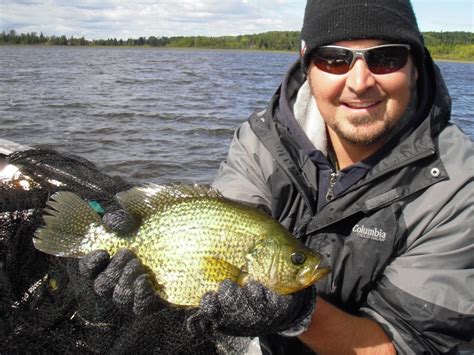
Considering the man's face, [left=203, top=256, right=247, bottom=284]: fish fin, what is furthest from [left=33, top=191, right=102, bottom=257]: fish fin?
the man's face

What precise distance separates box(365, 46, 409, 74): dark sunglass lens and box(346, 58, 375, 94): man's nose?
0.11ft

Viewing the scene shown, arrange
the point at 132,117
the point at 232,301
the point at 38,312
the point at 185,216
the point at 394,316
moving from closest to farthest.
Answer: the point at 232,301, the point at 185,216, the point at 394,316, the point at 38,312, the point at 132,117

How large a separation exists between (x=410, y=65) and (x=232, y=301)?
1790 millimetres

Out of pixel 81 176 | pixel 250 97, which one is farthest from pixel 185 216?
pixel 250 97

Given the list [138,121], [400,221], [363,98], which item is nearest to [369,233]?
[400,221]

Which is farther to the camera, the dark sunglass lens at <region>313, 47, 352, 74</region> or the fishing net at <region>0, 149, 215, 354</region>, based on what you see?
the dark sunglass lens at <region>313, 47, 352, 74</region>

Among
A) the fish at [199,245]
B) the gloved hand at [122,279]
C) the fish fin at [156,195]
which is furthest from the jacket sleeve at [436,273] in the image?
the gloved hand at [122,279]

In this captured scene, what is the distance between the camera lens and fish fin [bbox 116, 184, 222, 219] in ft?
9.26

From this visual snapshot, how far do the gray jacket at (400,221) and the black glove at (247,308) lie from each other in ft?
1.90

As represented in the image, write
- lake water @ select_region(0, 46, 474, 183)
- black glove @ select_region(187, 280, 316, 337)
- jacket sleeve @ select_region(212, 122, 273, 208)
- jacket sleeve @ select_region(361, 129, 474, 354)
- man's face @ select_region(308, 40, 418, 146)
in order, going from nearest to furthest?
black glove @ select_region(187, 280, 316, 337) < jacket sleeve @ select_region(361, 129, 474, 354) < man's face @ select_region(308, 40, 418, 146) < jacket sleeve @ select_region(212, 122, 273, 208) < lake water @ select_region(0, 46, 474, 183)

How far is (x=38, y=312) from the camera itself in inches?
134

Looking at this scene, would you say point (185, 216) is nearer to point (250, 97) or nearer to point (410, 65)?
point (410, 65)

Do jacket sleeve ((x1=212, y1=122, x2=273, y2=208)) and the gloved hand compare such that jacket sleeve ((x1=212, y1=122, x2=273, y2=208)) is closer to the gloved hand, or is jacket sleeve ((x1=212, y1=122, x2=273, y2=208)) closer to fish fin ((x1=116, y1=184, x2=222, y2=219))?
fish fin ((x1=116, y1=184, x2=222, y2=219))

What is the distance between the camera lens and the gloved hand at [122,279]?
8.66 ft
